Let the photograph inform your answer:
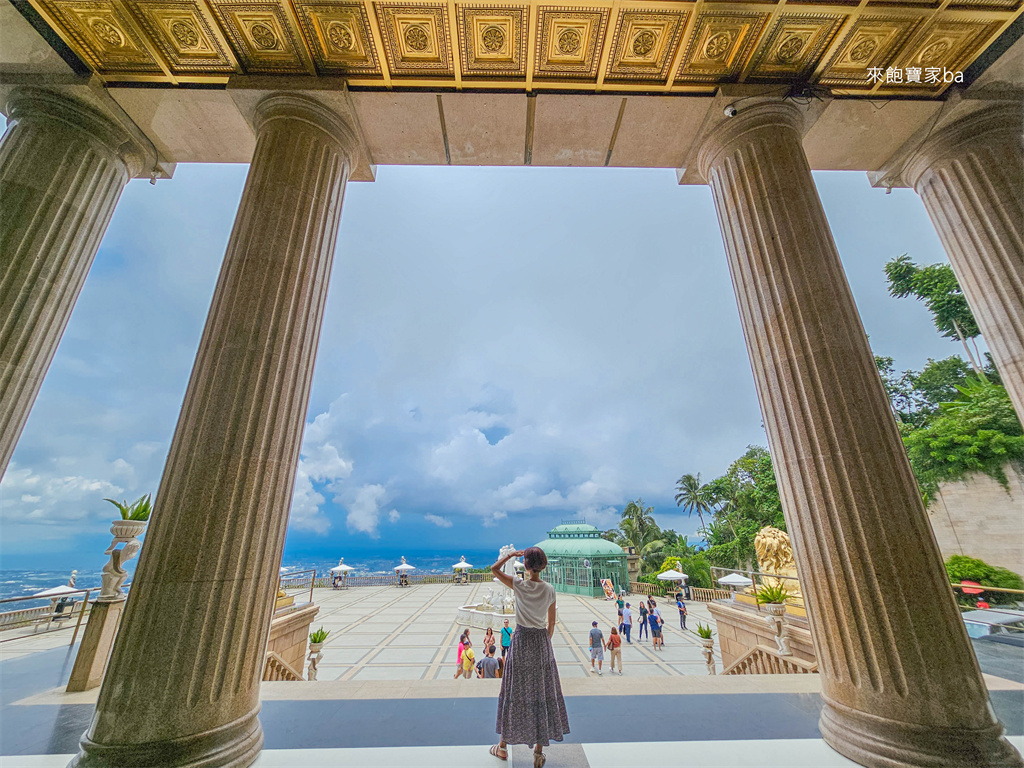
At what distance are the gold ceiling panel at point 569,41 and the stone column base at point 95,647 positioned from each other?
8799 millimetres

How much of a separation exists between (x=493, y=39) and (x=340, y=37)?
1.91 m

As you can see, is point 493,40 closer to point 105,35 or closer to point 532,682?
point 105,35

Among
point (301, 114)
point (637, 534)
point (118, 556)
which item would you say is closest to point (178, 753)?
point (118, 556)

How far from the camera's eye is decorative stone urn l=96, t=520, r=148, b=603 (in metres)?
5.53

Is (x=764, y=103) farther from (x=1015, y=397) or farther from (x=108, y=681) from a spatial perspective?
(x=108, y=681)

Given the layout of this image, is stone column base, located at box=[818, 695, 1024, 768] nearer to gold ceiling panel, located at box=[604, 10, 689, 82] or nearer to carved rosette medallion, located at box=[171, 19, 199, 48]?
gold ceiling panel, located at box=[604, 10, 689, 82]

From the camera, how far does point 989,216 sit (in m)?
5.56

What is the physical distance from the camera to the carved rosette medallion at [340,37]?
5129 mm

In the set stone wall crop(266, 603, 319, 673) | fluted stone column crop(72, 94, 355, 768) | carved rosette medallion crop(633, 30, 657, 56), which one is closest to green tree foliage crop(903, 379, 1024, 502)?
carved rosette medallion crop(633, 30, 657, 56)

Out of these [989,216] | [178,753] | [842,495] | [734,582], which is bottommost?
[734,582]

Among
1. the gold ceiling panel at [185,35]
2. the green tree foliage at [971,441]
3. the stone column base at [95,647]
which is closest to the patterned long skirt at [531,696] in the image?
the stone column base at [95,647]

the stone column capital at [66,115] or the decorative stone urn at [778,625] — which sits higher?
the stone column capital at [66,115]

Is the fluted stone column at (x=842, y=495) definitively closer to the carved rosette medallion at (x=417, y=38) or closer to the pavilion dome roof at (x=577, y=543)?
the carved rosette medallion at (x=417, y=38)

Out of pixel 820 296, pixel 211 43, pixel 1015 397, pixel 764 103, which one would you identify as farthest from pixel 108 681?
pixel 1015 397
